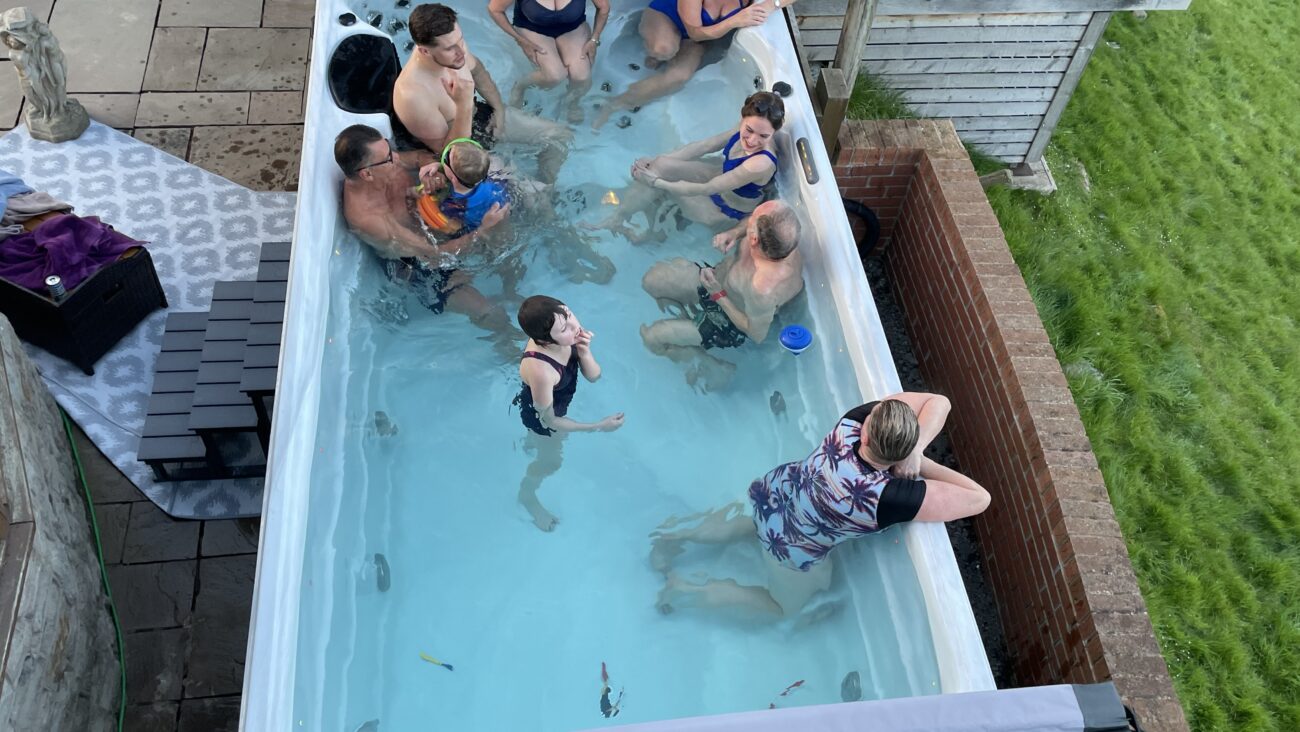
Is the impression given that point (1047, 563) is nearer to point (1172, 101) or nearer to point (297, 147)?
point (297, 147)

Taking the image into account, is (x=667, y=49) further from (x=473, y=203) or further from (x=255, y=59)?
(x=255, y=59)

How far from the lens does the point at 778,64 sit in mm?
4480

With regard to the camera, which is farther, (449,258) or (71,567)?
(449,258)

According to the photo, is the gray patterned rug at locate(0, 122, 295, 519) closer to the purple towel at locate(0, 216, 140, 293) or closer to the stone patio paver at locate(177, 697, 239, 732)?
the purple towel at locate(0, 216, 140, 293)

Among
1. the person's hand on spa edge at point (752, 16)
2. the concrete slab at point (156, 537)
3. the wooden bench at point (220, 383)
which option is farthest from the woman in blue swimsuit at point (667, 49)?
the concrete slab at point (156, 537)

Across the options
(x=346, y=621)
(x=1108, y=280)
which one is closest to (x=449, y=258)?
(x=346, y=621)

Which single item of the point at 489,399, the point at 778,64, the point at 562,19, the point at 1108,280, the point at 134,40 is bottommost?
the point at 489,399

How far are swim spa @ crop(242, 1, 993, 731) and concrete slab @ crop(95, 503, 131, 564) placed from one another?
1033 millimetres

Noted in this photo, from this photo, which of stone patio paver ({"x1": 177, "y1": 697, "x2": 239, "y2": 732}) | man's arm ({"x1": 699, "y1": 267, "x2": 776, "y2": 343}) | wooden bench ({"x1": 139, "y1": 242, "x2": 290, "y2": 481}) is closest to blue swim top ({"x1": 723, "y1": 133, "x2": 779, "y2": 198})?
man's arm ({"x1": 699, "y1": 267, "x2": 776, "y2": 343})

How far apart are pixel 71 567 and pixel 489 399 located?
1536 mm

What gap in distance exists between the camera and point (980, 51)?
543cm

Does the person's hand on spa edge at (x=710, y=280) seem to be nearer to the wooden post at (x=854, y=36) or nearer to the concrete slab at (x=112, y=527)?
the wooden post at (x=854, y=36)

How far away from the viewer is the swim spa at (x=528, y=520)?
295 centimetres

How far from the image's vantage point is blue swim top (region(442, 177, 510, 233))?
373cm
